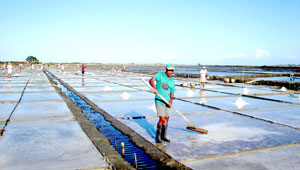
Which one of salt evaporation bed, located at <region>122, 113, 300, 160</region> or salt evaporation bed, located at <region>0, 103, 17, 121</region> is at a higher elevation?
salt evaporation bed, located at <region>0, 103, 17, 121</region>

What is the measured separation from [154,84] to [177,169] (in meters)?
1.74

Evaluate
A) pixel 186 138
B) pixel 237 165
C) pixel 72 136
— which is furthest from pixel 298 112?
pixel 72 136

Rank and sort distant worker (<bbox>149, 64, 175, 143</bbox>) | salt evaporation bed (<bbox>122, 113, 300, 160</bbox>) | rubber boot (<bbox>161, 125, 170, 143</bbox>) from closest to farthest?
salt evaporation bed (<bbox>122, 113, 300, 160</bbox>) → distant worker (<bbox>149, 64, 175, 143</bbox>) → rubber boot (<bbox>161, 125, 170, 143</bbox>)

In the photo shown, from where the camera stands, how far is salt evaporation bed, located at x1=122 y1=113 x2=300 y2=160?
520 cm

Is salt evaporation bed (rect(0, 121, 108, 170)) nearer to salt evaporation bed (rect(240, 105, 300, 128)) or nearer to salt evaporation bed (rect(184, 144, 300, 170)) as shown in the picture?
salt evaporation bed (rect(184, 144, 300, 170))

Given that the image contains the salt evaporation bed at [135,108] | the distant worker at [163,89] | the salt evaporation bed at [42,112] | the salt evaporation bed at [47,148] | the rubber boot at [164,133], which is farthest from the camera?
the salt evaporation bed at [135,108]

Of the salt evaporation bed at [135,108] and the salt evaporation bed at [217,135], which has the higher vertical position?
the salt evaporation bed at [135,108]

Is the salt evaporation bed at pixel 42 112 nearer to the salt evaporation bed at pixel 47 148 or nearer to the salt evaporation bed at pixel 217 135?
the salt evaporation bed at pixel 47 148

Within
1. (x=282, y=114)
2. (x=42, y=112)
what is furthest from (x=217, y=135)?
(x=42, y=112)

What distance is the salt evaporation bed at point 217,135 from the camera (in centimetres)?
520

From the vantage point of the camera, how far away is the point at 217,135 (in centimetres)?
625

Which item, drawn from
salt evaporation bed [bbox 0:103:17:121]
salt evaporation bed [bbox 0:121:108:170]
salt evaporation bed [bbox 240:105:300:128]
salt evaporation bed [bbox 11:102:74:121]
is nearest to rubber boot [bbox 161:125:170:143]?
salt evaporation bed [bbox 0:121:108:170]

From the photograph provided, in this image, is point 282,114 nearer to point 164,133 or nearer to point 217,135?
point 217,135

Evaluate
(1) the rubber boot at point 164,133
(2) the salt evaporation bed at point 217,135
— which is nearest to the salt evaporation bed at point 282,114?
(2) the salt evaporation bed at point 217,135
